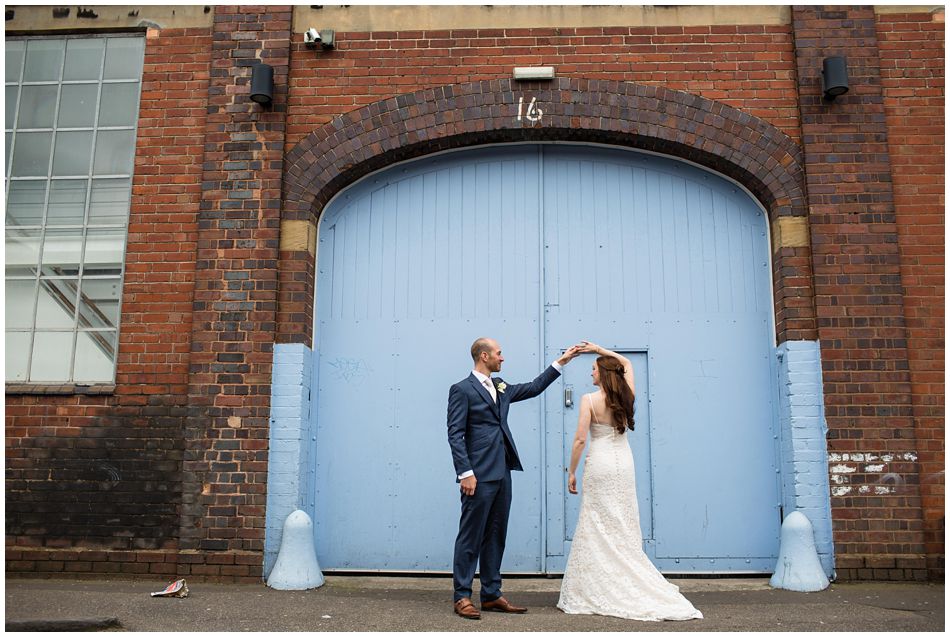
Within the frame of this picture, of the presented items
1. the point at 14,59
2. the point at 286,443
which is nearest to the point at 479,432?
the point at 286,443

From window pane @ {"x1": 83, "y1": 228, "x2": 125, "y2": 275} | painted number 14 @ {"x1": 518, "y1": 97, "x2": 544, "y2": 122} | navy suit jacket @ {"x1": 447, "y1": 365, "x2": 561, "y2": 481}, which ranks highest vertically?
painted number 14 @ {"x1": 518, "y1": 97, "x2": 544, "y2": 122}

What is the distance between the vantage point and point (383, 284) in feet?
23.4

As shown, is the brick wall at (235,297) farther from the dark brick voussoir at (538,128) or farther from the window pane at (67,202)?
the window pane at (67,202)

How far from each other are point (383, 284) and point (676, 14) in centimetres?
348

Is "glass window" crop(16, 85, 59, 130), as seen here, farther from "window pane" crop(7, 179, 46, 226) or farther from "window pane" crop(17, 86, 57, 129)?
"window pane" crop(7, 179, 46, 226)

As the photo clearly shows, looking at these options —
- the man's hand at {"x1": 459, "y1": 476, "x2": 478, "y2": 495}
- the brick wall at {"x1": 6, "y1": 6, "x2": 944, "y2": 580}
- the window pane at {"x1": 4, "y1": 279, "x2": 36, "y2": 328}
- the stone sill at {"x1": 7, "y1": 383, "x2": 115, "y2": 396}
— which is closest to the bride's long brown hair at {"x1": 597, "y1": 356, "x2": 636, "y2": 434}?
the man's hand at {"x1": 459, "y1": 476, "x2": 478, "y2": 495}

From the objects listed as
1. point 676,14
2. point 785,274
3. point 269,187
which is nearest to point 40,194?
point 269,187

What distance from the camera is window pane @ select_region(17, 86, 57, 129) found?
291 inches

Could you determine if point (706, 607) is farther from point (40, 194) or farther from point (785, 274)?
point (40, 194)

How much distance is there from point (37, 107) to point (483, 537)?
5.59 m

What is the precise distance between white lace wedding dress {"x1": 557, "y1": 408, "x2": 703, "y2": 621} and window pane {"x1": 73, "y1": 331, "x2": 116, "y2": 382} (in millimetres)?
4113

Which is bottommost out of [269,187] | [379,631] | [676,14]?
[379,631]

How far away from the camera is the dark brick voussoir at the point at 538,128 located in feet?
22.7

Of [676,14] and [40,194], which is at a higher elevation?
[676,14]
